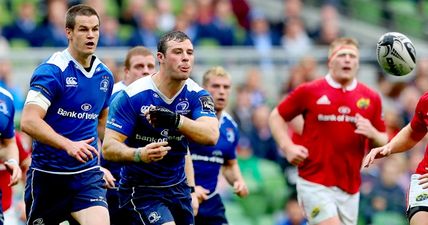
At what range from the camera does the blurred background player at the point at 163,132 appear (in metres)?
9.97

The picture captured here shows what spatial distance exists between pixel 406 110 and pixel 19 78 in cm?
667

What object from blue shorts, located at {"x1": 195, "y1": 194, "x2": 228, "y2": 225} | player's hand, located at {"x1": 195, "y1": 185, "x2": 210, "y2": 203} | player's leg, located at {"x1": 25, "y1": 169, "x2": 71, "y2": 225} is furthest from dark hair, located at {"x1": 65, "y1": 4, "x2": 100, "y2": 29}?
blue shorts, located at {"x1": 195, "y1": 194, "x2": 228, "y2": 225}

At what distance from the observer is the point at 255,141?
17.8 meters

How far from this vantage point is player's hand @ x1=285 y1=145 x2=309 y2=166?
12250 millimetres

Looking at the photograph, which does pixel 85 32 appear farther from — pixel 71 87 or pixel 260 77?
pixel 260 77

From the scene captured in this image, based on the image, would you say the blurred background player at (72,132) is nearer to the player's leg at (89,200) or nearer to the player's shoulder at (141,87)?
the player's leg at (89,200)

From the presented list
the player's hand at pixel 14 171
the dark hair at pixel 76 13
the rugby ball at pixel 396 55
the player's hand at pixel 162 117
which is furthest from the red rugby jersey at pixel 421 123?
the player's hand at pixel 14 171

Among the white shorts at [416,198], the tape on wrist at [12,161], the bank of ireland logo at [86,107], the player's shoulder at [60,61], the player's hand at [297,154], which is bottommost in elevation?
the white shorts at [416,198]

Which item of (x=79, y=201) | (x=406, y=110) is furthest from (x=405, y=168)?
(x=79, y=201)

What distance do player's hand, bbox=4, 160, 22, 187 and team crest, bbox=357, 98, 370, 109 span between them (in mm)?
3881

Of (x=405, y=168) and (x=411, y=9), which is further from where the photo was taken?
(x=411, y=9)

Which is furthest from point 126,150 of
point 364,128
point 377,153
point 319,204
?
point 364,128

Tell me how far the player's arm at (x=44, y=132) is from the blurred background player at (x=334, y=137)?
3.16 meters

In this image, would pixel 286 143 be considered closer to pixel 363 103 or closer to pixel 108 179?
pixel 363 103
